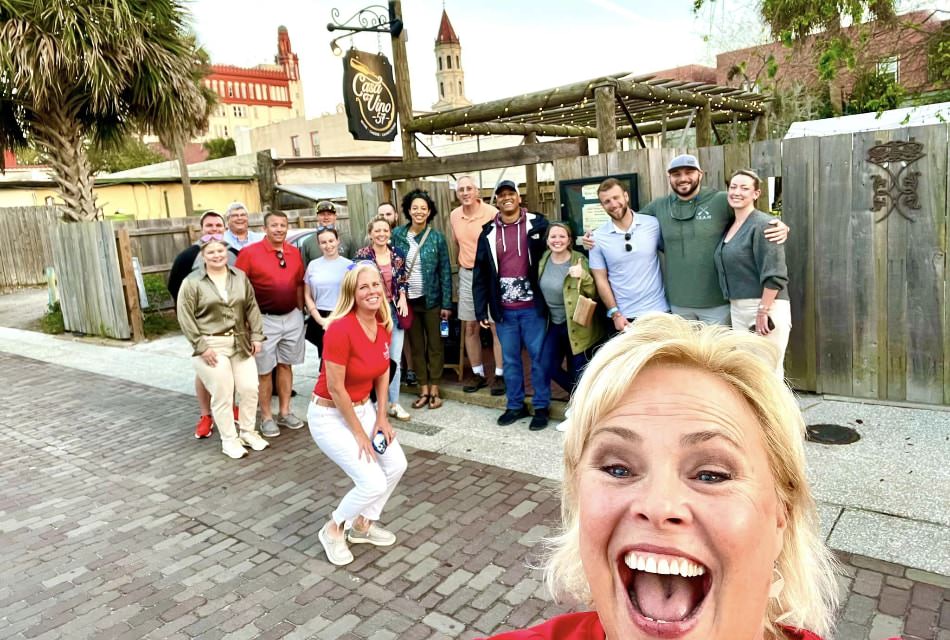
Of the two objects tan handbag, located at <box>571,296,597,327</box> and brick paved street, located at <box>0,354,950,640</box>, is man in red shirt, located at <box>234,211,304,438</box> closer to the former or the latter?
brick paved street, located at <box>0,354,950,640</box>

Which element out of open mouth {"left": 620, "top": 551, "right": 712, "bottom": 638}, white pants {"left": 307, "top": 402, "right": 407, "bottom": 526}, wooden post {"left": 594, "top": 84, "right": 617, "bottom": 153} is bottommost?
white pants {"left": 307, "top": 402, "right": 407, "bottom": 526}

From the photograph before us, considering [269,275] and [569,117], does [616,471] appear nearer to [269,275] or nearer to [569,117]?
[269,275]

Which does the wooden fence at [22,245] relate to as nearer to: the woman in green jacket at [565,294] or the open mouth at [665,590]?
the woman in green jacket at [565,294]

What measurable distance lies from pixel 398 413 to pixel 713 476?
541 cm

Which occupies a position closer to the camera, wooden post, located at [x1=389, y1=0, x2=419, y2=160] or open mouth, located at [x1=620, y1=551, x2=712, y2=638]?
open mouth, located at [x1=620, y1=551, x2=712, y2=638]

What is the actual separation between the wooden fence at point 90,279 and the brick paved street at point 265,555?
217 inches

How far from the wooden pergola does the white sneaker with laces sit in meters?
3.71

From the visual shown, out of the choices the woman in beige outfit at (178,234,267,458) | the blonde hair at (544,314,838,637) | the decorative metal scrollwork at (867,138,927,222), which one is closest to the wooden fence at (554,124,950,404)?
the decorative metal scrollwork at (867,138,927,222)

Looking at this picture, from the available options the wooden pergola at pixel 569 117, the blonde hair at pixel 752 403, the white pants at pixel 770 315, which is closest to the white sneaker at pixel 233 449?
the wooden pergola at pixel 569 117

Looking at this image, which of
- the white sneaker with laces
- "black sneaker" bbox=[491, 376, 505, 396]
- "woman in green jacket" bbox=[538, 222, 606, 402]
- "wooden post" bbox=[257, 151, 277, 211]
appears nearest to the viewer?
the white sneaker with laces

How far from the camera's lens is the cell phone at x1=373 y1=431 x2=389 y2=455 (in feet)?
13.1

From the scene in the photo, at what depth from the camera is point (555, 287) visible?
5.68 meters

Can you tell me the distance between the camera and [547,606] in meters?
3.38

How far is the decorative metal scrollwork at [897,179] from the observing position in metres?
5.17
